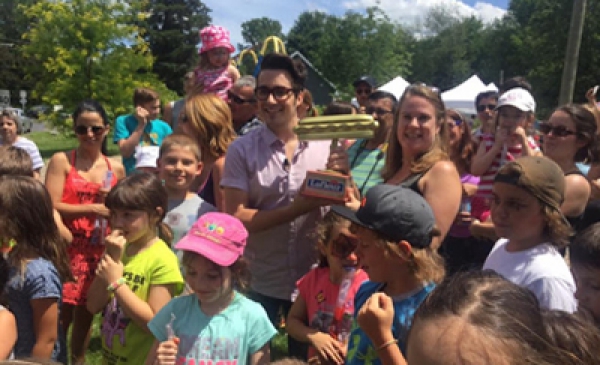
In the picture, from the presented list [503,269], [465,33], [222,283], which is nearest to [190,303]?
[222,283]

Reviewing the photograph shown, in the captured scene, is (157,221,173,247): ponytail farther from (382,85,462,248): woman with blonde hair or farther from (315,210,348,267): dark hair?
(382,85,462,248): woman with blonde hair

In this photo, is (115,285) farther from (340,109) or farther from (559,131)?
(340,109)

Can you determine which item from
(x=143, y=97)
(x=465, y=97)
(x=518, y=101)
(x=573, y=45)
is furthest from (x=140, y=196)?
(x=465, y=97)

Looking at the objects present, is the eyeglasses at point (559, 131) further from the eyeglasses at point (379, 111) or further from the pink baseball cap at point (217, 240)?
the pink baseball cap at point (217, 240)

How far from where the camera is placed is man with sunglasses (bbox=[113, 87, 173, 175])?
5242 millimetres

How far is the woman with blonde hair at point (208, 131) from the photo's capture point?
3373mm

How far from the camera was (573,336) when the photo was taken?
1.12 metres

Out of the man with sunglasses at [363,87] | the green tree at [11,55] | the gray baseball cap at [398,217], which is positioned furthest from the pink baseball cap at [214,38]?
the green tree at [11,55]

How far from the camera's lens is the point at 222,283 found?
7.24ft

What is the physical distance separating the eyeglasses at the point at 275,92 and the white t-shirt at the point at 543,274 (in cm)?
132

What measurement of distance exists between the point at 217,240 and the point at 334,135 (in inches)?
27.8

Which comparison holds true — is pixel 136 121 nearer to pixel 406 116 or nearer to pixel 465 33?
pixel 406 116

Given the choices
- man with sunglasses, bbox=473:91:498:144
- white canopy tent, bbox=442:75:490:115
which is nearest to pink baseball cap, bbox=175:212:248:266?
man with sunglasses, bbox=473:91:498:144

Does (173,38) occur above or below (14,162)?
above
